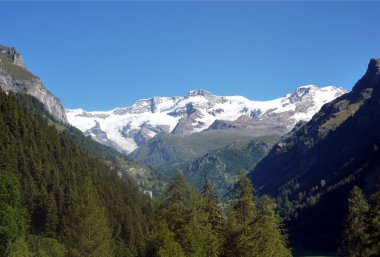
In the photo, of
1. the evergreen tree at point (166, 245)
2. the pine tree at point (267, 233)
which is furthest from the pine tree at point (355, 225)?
the evergreen tree at point (166, 245)

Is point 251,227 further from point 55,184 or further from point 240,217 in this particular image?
point 55,184

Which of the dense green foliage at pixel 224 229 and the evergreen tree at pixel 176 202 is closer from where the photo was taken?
the dense green foliage at pixel 224 229

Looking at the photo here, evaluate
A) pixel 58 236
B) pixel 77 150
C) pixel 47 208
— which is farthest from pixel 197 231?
pixel 77 150

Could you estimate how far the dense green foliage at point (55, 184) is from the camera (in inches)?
4552

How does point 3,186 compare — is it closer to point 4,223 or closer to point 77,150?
point 4,223

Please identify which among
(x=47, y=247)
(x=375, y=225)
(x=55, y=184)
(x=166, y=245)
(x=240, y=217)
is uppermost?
(x=55, y=184)

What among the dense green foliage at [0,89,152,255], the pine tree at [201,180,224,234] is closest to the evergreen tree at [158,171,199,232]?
the pine tree at [201,180,224,234]

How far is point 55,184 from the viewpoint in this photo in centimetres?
13425

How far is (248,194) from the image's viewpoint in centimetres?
6844

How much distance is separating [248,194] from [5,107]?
106188 mm

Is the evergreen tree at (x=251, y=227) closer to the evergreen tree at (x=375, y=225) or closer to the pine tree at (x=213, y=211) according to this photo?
the pine tree at (x=213, y=211)

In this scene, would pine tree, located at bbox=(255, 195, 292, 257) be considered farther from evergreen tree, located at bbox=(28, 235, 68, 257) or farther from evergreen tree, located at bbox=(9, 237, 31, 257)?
evergreen tree, located at bbox=(28, 235, 68, 257)

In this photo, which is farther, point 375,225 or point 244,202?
point 244,202

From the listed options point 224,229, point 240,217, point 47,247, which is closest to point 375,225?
point 240,217
